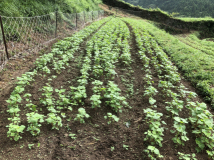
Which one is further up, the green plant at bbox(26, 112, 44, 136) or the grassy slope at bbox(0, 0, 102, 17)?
the grassy slope at bbox(0, 0, 102, 17)

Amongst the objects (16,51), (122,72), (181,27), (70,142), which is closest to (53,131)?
(70,142)

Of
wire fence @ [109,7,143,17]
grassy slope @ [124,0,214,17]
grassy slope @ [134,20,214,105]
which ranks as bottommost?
grassy slope @ [134,20,214,105]

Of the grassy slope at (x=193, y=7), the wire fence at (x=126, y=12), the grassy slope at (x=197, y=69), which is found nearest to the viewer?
the grassy slope at (x=197, y=69)

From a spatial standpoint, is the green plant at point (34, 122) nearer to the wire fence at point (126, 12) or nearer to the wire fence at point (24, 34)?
the wire fence at point (24, 34)

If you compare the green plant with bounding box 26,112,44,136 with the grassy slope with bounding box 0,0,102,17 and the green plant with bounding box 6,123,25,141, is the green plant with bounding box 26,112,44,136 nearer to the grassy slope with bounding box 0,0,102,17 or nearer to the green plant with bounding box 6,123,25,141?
the green plant with bounding box 6,123,25,141

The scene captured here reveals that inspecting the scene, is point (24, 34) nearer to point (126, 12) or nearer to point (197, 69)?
point (197, 69)

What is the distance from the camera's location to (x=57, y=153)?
105 inches

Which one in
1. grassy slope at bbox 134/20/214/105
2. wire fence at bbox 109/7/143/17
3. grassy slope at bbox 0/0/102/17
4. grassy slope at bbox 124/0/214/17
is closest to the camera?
grassy slope at bbox 134/20/214/105

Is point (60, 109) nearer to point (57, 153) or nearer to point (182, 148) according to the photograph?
point (57, 153)

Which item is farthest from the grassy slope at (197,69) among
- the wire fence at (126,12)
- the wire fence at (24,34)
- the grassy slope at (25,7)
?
the wire fence at (126,12)

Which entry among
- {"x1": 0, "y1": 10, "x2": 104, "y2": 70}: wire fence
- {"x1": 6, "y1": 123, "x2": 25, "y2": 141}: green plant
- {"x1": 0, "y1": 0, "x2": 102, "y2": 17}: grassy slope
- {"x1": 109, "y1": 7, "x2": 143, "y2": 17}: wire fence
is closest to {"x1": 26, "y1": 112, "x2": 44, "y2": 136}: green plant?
{"x1": 6, "y1": 123, "x2": 25, "y2": 141}: green plant

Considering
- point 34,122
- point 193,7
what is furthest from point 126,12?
point 34,122

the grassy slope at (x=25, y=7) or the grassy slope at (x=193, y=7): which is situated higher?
the grassy slope at (x=193, y=7)

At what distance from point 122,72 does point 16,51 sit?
14.9ft
